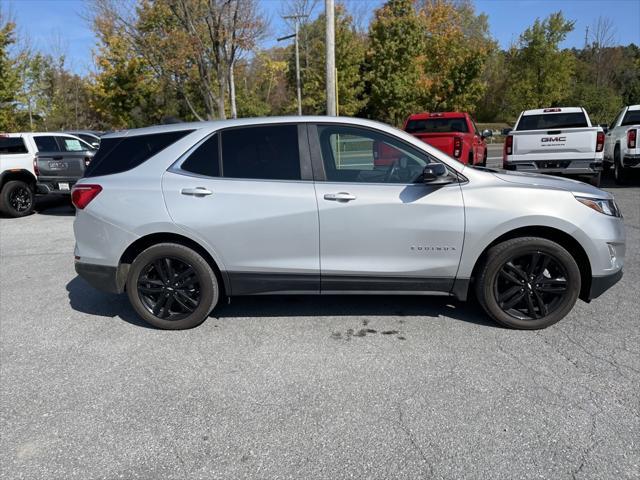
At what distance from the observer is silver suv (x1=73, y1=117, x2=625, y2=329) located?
396 centimetres

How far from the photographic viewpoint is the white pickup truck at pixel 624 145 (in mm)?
10672

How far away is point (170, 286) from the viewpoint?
4.28 meters

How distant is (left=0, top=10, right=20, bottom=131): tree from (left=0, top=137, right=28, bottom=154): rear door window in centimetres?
1621

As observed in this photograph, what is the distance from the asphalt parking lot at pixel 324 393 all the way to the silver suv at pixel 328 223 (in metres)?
0.38

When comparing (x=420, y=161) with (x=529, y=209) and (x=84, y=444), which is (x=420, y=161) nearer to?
(x=529, y=209)

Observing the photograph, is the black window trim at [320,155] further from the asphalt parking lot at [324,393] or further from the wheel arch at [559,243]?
the asphalt parking lot at [324,393]

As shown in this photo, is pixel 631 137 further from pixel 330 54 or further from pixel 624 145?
pixel 330 54

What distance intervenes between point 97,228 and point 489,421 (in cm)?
335

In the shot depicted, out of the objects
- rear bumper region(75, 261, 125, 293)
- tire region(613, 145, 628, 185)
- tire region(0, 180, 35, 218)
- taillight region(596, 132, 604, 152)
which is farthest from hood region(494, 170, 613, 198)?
→ tire region(0, 180, 35, 218)

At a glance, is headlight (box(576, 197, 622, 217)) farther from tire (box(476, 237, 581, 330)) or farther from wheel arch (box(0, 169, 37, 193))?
wheel arch (box(0, 169, 37, 193))

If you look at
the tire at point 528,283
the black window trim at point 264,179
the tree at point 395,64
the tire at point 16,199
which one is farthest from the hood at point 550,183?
the tree at point 395,64

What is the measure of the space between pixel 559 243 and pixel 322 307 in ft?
6.93

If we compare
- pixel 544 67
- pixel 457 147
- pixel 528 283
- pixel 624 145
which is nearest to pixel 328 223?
pixel 528 283

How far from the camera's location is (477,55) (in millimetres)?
30484
